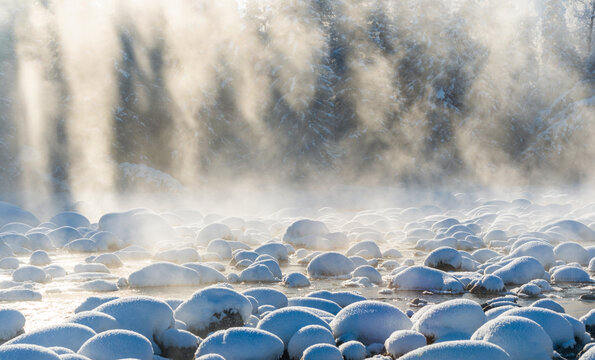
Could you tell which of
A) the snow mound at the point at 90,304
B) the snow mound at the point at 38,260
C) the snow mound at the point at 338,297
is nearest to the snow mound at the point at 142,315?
the snow mound at the point at 90,304

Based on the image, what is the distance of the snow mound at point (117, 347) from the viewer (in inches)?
Result: 135

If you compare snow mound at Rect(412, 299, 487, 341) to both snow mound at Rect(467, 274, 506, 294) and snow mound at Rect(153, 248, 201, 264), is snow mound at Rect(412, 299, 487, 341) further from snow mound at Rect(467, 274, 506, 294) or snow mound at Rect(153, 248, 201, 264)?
snow mound at Rect(153, 248, 201, 264)

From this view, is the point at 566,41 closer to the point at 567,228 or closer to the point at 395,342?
the point at 567,228

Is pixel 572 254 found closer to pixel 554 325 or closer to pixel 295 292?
pixel 295 292

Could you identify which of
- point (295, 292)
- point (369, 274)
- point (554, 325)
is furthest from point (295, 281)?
point (554, 325)

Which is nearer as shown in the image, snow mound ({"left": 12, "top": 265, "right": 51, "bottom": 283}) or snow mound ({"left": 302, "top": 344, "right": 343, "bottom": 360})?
snow mound ({"left": 302, "top": 344, "right": 343, "bottom": 360})

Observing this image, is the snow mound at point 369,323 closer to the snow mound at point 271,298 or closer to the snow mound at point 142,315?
the snow mound at point 271,298

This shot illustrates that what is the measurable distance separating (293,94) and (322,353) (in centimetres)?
2809

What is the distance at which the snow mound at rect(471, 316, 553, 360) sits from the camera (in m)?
3.66

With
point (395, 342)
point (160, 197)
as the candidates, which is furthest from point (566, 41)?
point (395, 342)

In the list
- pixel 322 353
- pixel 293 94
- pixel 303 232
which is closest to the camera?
pixel 322 353

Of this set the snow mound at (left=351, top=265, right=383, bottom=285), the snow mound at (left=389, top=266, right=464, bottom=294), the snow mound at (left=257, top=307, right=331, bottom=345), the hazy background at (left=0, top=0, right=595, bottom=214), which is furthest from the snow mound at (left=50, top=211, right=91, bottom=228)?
the hazy background at (left=0, top=0, right=595, bottom=214)

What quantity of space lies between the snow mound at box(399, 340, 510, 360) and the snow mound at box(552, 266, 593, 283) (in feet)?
12.9

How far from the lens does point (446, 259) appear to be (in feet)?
25.0
